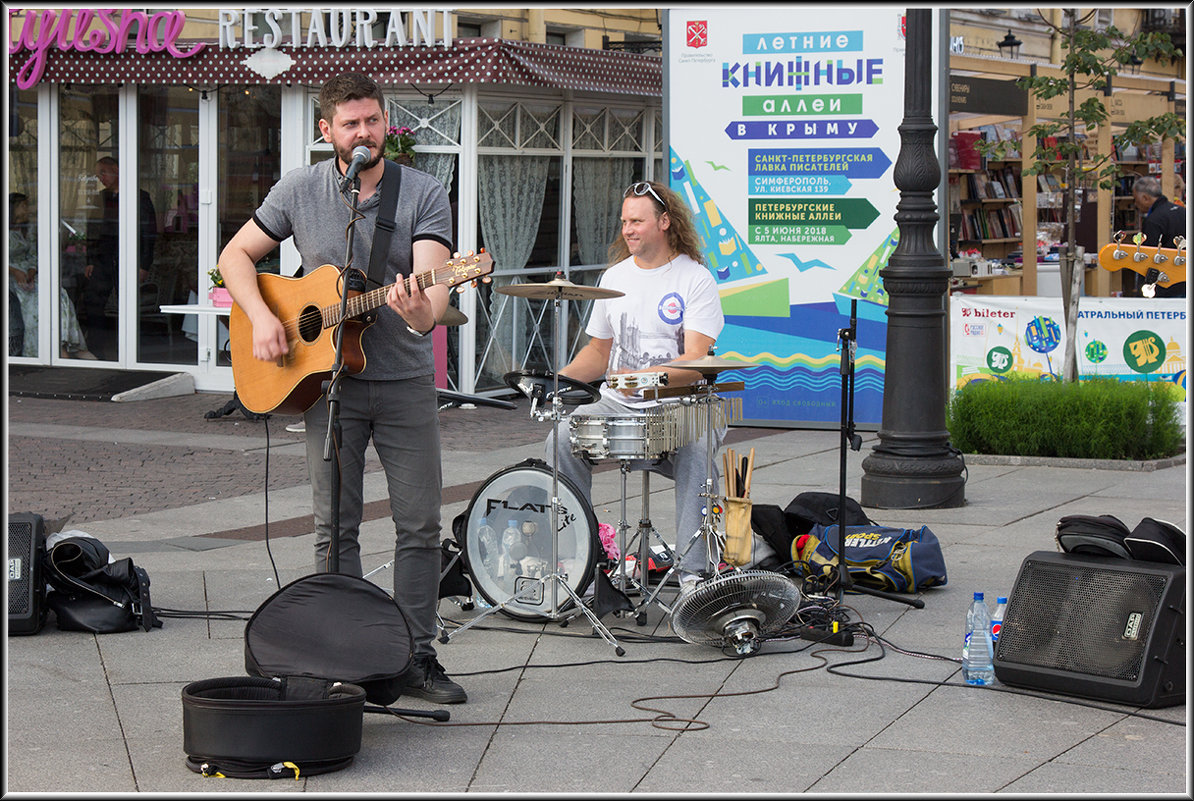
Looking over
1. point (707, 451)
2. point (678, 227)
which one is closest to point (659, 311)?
point (678, 227)

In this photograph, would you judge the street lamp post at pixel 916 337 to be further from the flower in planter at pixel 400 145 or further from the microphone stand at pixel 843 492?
the flower in planter at pixel 400 145

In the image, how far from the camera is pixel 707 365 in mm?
5793

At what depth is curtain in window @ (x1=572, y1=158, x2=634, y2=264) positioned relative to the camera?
603 inches

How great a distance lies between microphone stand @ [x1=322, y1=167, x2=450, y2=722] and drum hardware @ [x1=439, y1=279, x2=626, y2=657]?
0.84 m

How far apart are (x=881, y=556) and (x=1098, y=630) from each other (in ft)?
5.42

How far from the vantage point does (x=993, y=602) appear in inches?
257

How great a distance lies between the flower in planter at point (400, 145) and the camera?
43.2 ft

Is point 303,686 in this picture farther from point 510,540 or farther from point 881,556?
point 881,556

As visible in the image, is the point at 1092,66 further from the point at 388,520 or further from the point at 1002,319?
the point at 388,520

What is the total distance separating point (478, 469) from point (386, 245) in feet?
18.5

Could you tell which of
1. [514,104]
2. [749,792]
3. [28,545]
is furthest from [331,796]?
[514,104]

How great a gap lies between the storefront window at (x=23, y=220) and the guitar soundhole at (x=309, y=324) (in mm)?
11197

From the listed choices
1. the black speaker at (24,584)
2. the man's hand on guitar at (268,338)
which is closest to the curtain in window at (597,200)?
the black speaker at (24,584)

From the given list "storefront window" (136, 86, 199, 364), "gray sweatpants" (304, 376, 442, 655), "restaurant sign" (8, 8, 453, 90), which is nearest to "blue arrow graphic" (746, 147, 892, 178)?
"restaurant sign" (8, 8, 453, 90)
